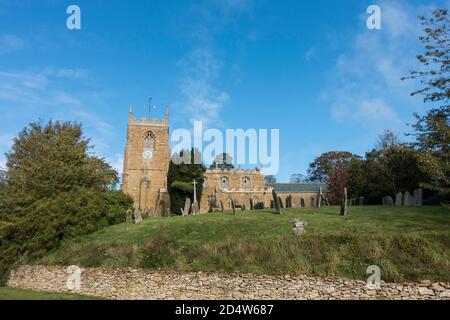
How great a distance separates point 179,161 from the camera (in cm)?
3850

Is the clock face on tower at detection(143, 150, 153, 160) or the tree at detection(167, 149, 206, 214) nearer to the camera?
the tree at detection(167, 149, 206, 214)

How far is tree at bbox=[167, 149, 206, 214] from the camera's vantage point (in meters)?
36.9

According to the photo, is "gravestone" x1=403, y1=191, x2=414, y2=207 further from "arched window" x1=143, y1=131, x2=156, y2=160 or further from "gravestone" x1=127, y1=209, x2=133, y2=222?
"arched window" x1=143, y1=131, x2=156, y2=160

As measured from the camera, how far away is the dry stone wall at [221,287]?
1034 centimetres

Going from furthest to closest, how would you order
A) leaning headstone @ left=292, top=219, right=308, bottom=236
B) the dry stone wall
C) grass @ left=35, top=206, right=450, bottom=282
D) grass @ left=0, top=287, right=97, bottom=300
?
leaning headstone @ left=292, top=219, right=308, bottom=236 → grass @ left=0, top=287, right=97, bottom=300 → grass @ left=35, top=206, right=450, bottom=282 → the dry stone wall

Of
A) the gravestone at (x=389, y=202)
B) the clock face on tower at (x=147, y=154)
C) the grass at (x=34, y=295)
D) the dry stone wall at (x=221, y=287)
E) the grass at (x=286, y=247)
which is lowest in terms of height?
the grass at (x=34, y=295)

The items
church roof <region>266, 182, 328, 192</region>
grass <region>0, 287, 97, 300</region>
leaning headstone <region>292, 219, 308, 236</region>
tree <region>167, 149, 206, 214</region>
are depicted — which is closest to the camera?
grass <region>0, 287, 97, 300</region>

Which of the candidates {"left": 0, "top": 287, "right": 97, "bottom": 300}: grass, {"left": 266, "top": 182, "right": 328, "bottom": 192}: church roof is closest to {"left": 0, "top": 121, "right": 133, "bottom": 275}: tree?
{"left": 0, "top": 287, "right": 97, "bottom": 300}: grass

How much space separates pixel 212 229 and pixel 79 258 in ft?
21.4

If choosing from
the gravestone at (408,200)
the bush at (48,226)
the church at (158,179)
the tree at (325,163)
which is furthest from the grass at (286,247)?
the tree at (325,163)

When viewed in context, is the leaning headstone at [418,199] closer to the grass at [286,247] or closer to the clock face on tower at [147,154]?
the grass at [286,247]

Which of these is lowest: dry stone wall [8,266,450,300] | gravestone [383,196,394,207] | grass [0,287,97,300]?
grass [0,287,97,300]

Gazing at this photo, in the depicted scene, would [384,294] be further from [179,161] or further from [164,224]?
[179,161]
